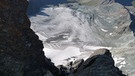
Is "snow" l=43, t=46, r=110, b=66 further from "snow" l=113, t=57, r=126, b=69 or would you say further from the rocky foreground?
the rocky foreground

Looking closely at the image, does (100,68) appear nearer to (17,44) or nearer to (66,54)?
(17,44)

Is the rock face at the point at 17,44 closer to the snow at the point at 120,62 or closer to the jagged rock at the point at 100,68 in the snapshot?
the jagged rock at the point at 100,68

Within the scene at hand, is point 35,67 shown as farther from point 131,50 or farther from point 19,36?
point 131,50

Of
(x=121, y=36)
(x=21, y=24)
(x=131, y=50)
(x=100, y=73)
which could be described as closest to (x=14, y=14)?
→ (x=21, y=24)

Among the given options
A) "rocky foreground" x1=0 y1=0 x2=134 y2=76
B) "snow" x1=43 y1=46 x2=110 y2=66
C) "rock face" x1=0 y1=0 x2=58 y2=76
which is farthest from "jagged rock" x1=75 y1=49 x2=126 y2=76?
"snow" x1=43 y1=46 x2=110 y2=66

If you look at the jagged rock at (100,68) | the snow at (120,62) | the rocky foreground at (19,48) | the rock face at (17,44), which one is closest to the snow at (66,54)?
the snow at (120,62)

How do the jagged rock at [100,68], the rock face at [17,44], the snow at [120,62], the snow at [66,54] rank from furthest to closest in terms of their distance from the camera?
the snow at [66,54]
the snow at [120,62]
the jagged rock at [100,68]
the rock face at [17,44]

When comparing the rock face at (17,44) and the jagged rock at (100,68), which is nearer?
the rock face at (17,44)

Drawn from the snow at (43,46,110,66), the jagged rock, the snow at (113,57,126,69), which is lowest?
the snow at (43,46,110,66)

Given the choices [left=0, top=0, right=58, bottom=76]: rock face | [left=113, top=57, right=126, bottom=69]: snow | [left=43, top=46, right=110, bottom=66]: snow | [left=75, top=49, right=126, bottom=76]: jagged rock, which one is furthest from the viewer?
[left=43, top=46, right=110, bottom=66]: snow
